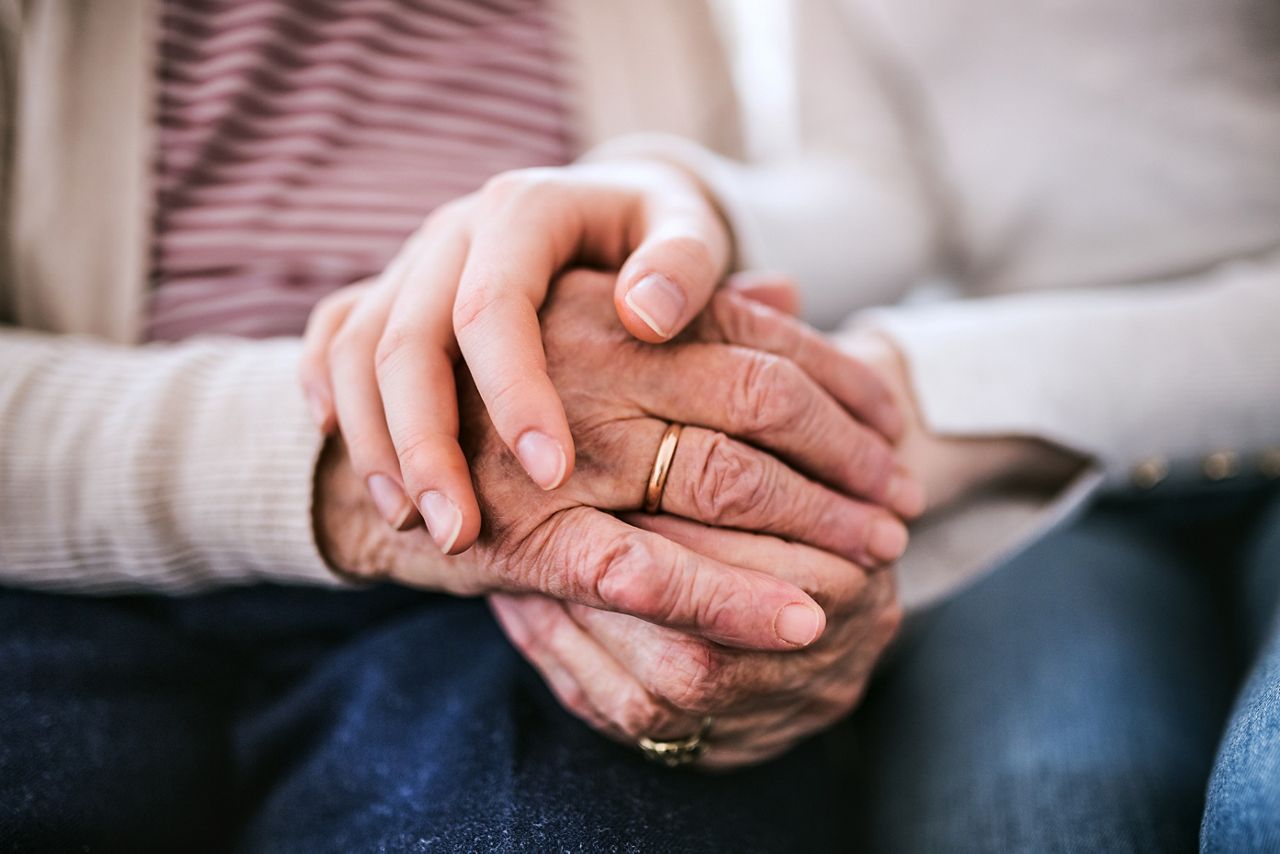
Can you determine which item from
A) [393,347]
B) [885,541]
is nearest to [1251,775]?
[885,541]

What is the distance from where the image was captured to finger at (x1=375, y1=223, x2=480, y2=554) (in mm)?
446

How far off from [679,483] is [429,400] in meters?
0.17

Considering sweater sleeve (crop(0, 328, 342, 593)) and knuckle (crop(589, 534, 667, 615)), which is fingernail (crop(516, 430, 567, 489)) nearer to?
knuckle (crop(589, 534, 667, 615))

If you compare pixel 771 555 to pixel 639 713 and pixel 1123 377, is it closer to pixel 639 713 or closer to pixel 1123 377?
pixel 639 713

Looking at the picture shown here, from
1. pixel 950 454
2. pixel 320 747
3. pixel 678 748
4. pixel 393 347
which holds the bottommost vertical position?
pixel 320 747

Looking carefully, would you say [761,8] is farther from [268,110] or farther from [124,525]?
[124,525]

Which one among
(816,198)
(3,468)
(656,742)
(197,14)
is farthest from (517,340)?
(197,14)

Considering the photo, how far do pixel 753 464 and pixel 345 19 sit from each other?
712 millimetres

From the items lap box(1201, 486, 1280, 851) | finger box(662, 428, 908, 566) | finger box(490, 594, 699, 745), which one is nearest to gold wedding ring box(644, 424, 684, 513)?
finger box(662, 428, 908, 566)

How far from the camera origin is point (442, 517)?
44cm

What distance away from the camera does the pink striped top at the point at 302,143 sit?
753mm

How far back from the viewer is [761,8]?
1233mm

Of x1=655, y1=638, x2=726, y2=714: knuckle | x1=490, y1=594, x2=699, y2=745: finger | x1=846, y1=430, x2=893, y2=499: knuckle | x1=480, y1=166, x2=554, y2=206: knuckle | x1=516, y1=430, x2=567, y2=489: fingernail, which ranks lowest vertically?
x1=490, y1=594, x2=699, y2=745: finger

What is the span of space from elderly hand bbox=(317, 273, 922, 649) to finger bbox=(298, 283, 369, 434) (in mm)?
49
